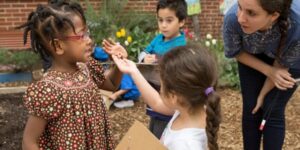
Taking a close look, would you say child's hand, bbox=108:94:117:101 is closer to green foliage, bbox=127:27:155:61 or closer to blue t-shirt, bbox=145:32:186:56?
green foliage, bbox=127:27:155:61

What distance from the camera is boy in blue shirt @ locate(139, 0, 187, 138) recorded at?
8.75 feet

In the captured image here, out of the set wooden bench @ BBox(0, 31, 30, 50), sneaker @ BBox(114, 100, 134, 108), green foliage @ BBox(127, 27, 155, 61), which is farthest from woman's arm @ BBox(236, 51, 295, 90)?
wooden bench @ BBox(0, 31, 30, 50)

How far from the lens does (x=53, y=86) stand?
1876 millimetres

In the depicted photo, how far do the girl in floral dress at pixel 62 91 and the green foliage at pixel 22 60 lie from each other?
4087 millimetres

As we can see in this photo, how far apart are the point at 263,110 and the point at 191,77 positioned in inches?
49.8

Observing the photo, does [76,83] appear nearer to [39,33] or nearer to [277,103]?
[39,33]

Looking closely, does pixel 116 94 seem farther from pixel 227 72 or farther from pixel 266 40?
pixel 266 40

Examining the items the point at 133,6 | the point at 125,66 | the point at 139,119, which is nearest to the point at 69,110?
the point at 125,66

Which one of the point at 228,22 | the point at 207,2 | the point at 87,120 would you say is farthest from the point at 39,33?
the point at 207,2

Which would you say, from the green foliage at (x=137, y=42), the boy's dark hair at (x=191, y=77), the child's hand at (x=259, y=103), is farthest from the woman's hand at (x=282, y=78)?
the green foliage at (x=137, y=42)

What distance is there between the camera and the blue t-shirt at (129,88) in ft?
16.4

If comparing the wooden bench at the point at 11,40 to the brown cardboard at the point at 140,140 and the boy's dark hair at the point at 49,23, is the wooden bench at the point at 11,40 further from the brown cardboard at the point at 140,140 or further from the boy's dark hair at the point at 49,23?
the brown cardboard at the point at 140,140

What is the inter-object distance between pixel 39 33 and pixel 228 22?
1.18m

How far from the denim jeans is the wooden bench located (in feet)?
16.0
